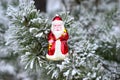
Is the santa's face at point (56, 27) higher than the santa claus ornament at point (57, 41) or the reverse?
higher

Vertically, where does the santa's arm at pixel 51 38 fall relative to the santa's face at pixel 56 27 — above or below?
below

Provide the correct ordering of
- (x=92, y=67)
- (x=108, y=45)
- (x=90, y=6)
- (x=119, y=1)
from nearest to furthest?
(x=92, y=67) → (x=108, y=45) → (x=90, y=6) → (x=119, y=1)

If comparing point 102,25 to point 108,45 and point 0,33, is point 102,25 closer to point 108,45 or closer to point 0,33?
point 108,45

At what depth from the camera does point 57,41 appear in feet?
1.80

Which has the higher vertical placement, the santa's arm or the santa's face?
the santa's face

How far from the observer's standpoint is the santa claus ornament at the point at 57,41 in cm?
54

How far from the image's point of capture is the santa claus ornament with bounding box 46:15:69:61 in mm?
540

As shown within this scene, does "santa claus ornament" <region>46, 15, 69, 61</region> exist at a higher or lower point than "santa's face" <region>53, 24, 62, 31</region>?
lower

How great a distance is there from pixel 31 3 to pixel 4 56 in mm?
246

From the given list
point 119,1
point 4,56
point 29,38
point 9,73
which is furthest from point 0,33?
point 119,1

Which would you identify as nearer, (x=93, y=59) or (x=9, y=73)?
(x=93, y=59)

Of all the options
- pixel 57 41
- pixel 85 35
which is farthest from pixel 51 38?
pixel 85 35

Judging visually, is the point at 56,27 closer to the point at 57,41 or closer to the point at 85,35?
the point at 57,41

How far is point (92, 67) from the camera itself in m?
0.53
